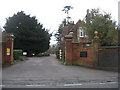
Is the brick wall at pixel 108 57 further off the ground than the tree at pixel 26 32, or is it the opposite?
the tree at pixel 26 32

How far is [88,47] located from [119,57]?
3.06 meters

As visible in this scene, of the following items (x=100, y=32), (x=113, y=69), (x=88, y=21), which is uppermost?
(x=88, y=21)

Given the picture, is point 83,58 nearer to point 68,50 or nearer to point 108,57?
point 68,50

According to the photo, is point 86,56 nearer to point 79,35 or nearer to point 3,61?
point 3,61

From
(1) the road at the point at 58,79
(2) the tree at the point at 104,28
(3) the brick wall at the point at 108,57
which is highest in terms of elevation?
(2) the tree at the point at 104,28

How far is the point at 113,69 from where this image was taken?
14.3 metres

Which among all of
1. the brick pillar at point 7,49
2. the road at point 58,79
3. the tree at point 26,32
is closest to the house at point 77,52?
the road at point 58,79

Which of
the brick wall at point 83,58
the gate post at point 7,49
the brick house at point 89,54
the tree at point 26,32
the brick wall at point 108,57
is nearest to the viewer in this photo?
the brick wall at point 108,57

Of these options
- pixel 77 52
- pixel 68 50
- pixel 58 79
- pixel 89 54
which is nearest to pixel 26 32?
pixel 68 50

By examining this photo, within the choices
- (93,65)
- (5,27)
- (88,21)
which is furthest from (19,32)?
(93,65)

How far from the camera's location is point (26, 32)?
132 ft

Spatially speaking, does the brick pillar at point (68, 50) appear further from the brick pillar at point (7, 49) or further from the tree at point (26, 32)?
the tree at point (26, 32)

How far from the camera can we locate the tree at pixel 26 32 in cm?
3994

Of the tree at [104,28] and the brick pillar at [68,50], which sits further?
the tree at [104,28]
